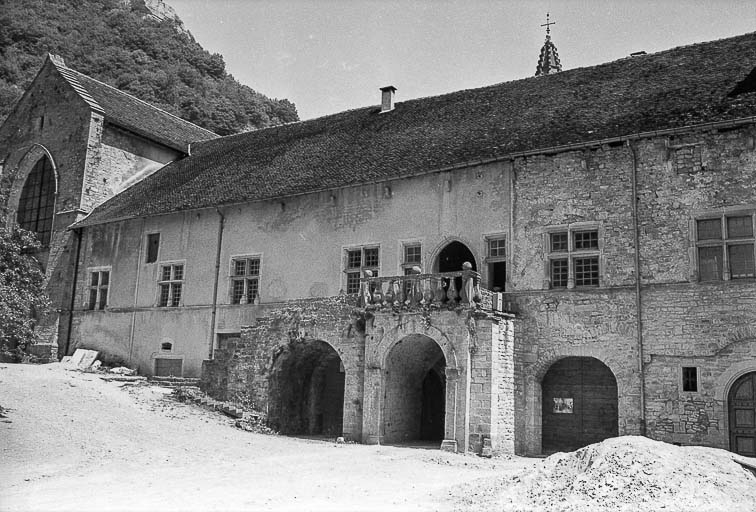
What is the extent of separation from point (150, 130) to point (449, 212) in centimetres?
1726

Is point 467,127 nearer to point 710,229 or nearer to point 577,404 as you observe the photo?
point 710,229

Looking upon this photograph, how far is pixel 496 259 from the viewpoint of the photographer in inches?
792

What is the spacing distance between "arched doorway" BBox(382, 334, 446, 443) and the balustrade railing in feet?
3.23

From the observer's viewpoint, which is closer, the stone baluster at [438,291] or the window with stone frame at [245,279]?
the stone baluster at [438,291]

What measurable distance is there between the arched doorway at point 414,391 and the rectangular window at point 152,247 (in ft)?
39.4

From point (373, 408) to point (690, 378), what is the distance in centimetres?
753

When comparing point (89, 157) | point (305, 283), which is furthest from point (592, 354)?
point (89, 157)

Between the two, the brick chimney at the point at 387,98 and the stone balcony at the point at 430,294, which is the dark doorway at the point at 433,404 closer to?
the stone balcony at the point at 430,294

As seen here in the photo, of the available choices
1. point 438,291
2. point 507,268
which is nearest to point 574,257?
point 507,268

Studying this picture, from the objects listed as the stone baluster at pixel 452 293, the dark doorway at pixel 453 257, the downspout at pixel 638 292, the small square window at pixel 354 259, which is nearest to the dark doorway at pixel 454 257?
the dark doorway at pixel 453 257

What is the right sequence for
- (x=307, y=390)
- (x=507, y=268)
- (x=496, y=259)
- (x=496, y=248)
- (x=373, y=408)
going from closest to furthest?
(x=373, y=408)
(x=507, y=268)
(x=496, y=259)
(x=496, y=248)
(x=307, y=390)

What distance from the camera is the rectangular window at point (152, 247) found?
2769cm

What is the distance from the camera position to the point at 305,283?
23.6m

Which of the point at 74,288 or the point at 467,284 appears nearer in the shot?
the point at 467,284
